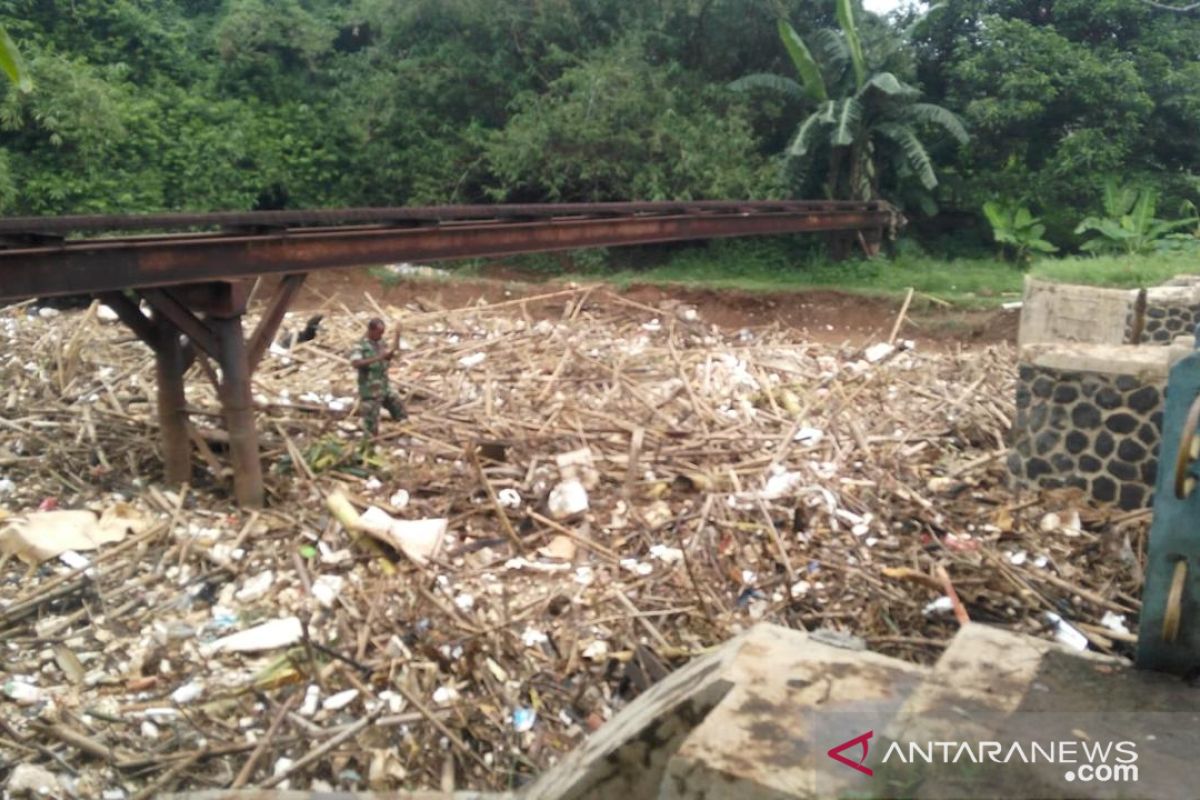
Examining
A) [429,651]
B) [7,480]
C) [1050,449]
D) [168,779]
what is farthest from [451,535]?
[1050,449]

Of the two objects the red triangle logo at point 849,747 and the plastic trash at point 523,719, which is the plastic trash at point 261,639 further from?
the red triangle logo at point 849,747

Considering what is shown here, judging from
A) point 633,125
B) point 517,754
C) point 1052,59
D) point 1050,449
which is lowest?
point 517,754

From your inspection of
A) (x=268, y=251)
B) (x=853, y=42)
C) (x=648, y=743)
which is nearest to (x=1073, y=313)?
(x=853, y=42)

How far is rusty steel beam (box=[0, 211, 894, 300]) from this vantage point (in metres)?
6.57

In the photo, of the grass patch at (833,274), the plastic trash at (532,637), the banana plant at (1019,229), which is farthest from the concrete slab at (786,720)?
the banana plant at (1019,229)

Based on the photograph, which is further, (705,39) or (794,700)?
(705,39)

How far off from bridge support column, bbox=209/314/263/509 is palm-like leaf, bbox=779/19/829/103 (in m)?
13.9

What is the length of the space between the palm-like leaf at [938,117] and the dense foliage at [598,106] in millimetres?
50

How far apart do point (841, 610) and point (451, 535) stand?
3105 millimetres

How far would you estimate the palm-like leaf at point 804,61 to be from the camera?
19453mm

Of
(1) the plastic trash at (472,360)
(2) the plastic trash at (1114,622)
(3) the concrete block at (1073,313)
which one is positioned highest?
(3) the concrete block at (1073,313)

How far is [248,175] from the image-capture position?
872 inches

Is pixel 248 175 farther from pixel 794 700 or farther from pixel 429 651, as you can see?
pixel 794 700

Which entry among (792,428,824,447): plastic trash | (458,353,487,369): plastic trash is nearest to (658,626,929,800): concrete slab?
(792,428,824,447): plastic trash
